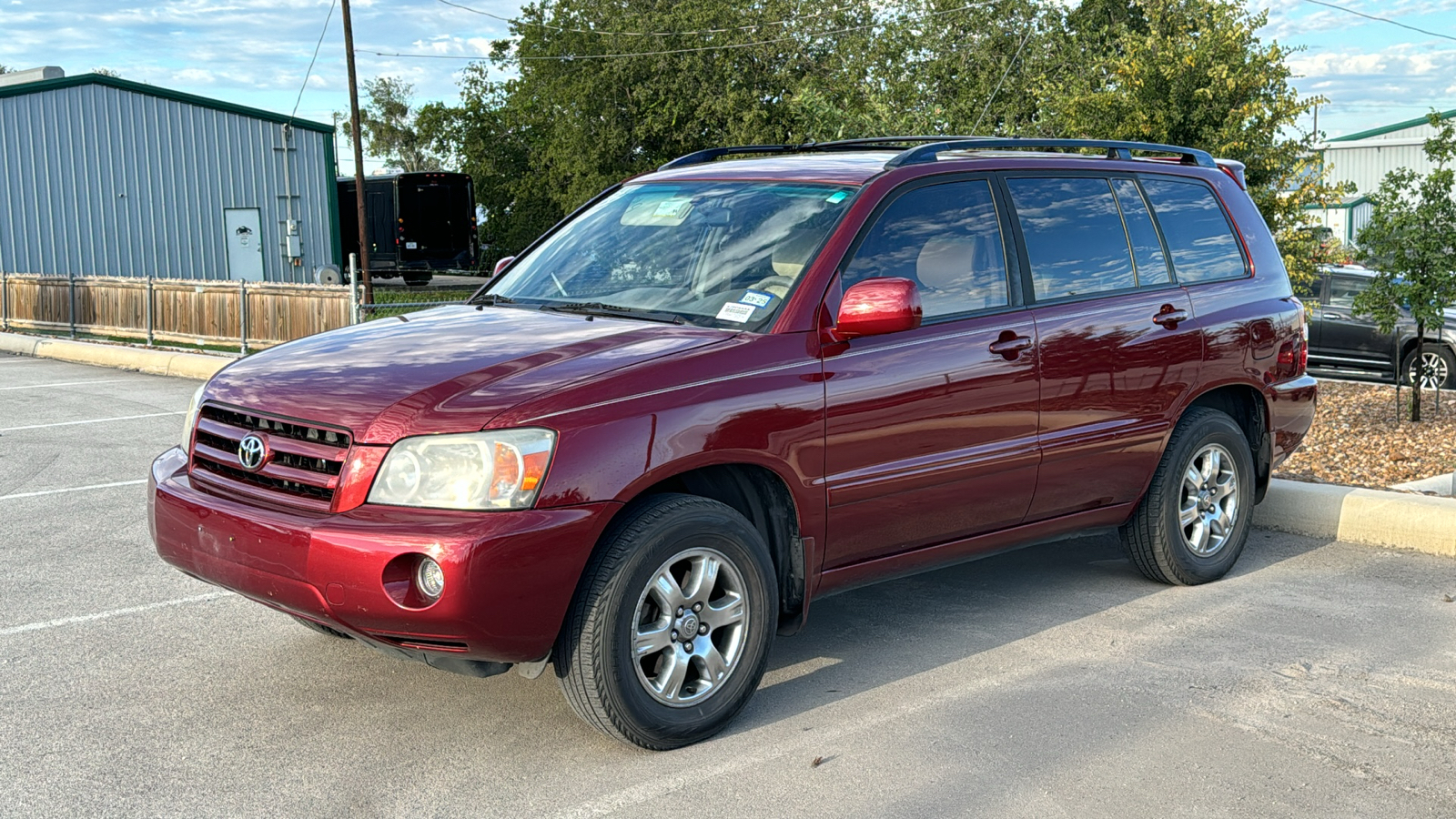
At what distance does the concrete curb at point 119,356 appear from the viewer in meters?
15.6

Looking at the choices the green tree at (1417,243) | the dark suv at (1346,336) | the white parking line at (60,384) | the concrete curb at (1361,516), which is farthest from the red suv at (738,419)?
the dark suv at (1346,336)

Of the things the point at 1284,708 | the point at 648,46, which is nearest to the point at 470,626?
the point at 1284,708

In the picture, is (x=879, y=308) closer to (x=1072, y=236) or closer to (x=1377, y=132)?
(x=1072, y=236)

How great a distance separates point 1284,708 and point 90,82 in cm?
3046

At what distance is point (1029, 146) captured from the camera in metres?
6.01

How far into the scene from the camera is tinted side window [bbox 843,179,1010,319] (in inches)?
194

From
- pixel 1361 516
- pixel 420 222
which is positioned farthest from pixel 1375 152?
pixel 1361 516

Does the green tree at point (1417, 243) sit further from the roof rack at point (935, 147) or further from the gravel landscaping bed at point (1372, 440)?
the roof rack at point (935, 147)

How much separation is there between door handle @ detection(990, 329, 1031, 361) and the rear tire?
1160 mm

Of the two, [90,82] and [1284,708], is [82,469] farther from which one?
[90,82]

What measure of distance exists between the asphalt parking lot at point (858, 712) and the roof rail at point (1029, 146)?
188cm

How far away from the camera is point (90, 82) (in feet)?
96.7

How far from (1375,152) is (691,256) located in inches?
2103

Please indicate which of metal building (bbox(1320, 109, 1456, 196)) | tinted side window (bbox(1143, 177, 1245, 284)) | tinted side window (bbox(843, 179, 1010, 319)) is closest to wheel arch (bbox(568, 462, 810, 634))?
tinted side window (bbox(843, 179, 1010, 319))
